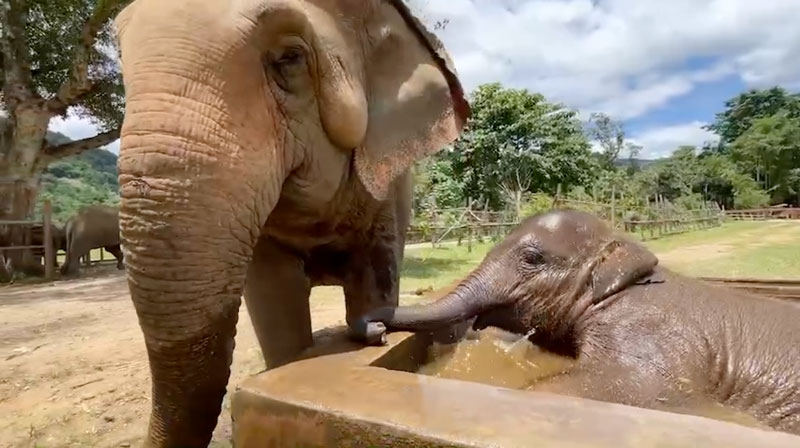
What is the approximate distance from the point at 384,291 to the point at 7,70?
14646 millimetres

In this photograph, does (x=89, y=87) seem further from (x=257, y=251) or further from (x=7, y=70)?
(x=257, y=251)

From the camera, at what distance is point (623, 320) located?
2281mm

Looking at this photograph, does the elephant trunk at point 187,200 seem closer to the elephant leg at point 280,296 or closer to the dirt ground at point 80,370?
the elephant leg at point 280,296

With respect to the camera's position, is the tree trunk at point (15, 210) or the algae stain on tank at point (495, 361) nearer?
the algae stain on tank at point (495, 361)

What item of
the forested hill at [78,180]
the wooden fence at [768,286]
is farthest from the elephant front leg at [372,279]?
the forested hill at [78,180]

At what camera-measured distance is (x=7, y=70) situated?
14109mm

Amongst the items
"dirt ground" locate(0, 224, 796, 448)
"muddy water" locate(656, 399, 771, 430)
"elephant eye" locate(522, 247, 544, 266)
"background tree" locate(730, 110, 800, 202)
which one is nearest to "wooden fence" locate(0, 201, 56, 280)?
"dirt ground" locate(0, 224, 796, 448)

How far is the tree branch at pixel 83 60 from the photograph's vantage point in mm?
12586

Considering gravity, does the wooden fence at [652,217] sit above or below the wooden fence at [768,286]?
above

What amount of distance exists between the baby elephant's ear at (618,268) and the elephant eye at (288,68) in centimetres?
128

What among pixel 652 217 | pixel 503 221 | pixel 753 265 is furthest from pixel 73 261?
pixel 652 217

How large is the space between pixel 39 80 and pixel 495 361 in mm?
15673

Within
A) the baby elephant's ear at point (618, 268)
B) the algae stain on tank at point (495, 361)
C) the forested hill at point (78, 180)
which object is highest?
the forested hill at point (78, 180)

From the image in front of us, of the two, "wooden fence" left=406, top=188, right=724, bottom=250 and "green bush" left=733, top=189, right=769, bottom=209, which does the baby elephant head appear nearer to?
"wooden fence" left=406, top=188, right=724, bottom=250
